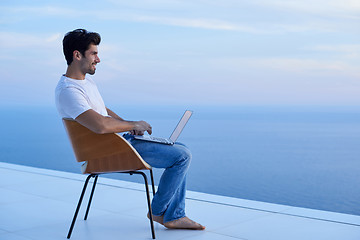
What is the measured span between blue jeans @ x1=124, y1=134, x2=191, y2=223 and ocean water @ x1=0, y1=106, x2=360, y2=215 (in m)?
10.1

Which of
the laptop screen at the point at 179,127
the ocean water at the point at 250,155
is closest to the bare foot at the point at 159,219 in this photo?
the laptop screen at the point at 179,127

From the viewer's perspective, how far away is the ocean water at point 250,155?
22.4 meters

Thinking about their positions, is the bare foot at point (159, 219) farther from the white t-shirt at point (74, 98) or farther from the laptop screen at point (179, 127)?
the white t-shirt at point (74, 98)

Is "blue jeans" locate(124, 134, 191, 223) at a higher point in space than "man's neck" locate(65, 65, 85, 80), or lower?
lower

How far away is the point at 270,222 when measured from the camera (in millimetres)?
2676

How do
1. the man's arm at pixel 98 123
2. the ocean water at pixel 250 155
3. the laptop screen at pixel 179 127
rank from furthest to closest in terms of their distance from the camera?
the ocean water at pixel 250 155 < the laptop screen at pixel 179 127 < the man's arm at pixel 98 123

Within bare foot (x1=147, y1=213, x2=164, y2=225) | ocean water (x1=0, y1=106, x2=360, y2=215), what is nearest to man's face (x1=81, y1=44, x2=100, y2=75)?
bare foot (x1=147, y1=213, x2=164, y2=225)

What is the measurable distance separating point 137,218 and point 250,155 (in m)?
31.3

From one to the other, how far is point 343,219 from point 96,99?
1.46 m

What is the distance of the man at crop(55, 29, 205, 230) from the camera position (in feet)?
7.38

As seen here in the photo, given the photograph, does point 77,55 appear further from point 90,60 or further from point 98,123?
point 98,123

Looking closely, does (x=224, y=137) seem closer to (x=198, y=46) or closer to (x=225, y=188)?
(x=198, y=46)

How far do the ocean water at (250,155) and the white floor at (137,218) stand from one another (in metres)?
9.50

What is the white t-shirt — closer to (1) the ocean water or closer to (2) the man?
(2) the man
